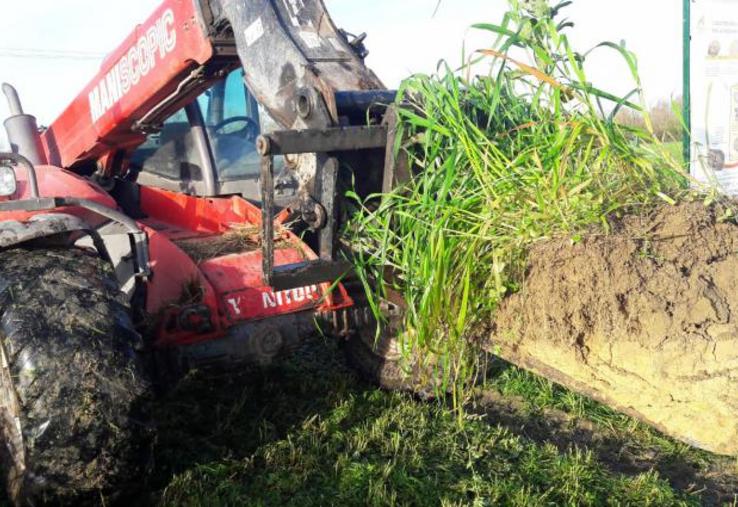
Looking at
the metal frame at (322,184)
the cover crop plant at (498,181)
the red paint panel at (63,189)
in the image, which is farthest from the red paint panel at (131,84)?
the cover crop plant at (498,181)

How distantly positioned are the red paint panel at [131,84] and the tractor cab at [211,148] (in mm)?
315

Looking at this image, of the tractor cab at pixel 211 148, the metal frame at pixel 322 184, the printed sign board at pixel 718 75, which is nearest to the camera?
the metal frame at pixel 322 184

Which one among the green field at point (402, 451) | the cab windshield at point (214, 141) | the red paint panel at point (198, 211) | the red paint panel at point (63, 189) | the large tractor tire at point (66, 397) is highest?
the cab windshield at point (214, 141)

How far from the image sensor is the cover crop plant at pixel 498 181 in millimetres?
2666

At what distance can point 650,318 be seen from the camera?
2.37 meters

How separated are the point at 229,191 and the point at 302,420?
5.02 ft

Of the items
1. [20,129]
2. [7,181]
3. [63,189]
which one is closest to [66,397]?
[7,181]

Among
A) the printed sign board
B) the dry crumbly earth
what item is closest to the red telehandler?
the dry crumbly earth

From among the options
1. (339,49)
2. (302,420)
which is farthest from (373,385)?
(339,49)

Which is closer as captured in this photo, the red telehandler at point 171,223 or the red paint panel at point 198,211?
the red telehandler at point 171,223

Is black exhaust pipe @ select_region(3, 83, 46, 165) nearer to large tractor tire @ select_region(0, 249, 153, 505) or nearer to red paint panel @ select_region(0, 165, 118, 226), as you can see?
red paint panel @ select_region(0, 165, 118, 226)

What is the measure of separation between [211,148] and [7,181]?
1371 mm

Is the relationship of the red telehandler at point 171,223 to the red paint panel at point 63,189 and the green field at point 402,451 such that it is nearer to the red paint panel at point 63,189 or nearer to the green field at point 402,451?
the red paint panel at point 63,189

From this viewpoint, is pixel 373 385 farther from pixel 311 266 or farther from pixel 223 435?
pixel 311 266
